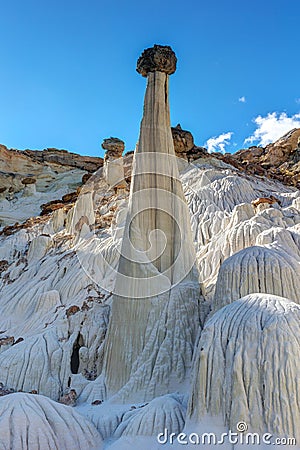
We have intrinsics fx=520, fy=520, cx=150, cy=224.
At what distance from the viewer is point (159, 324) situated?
1573 centimetres

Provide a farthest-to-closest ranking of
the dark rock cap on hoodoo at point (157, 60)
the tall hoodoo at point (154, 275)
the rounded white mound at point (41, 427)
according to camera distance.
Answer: the dark rock cap on hoodoo at point (157, 60)
the tall hoodoo at point (154, 275)
the rounded white mound at point (41, 427)

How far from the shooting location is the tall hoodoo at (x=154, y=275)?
49.3 feet

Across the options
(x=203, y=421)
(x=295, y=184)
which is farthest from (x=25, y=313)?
(x=295, y=184)

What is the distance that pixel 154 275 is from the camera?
16.7 meters

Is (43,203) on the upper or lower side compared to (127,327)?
upper

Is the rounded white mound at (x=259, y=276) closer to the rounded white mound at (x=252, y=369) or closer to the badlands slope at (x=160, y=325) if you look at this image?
the badlands slope at (x=160, y=325)

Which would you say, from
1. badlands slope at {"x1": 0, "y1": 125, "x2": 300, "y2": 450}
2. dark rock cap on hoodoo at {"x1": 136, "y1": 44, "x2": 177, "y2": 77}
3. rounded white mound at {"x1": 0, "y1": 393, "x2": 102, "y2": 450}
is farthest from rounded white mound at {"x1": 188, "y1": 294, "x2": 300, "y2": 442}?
dark rock cap on hoodoo at {"x1": 136, "y1": 44, "x2": 177, "y2": 77}

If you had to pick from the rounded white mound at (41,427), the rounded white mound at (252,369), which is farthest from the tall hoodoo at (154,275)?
the rounded white mound at (252,369)

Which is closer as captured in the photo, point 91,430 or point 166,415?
point 166,415

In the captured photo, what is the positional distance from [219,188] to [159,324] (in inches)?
573

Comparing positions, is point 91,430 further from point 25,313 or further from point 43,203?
point 43,203

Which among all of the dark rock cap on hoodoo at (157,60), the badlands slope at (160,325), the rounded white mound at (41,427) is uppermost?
the dark rock cap on hoodoo at (157,60)

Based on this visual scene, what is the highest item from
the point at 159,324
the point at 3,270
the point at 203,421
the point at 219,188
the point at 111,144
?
the point at 111,144

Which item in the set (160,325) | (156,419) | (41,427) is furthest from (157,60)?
(41,427)
